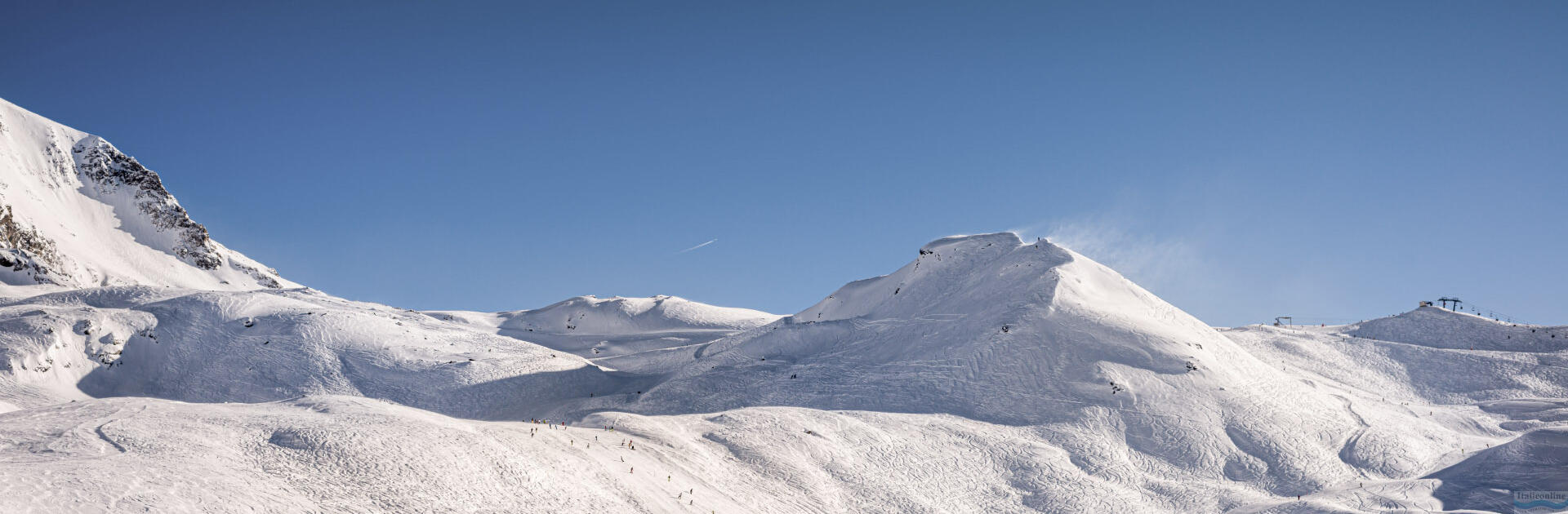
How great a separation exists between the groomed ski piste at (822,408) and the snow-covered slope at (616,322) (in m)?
5.82

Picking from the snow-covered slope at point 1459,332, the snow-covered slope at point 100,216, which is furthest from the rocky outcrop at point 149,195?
the snow-covered slope at point 1459,332

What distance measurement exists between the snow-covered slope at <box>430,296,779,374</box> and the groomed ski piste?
19.1ft

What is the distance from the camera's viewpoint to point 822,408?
40.4 metres

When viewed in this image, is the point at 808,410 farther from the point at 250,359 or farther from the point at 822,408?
the point at 250,359

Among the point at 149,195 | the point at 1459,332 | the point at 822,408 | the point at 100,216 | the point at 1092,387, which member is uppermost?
the point at 149,195

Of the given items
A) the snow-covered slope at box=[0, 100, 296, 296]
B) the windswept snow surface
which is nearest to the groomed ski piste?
the windswept snow surface

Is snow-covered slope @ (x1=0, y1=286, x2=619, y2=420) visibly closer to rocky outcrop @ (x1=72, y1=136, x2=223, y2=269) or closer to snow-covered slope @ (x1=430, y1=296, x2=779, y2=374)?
snow-covered slope @ (x1=430, y1=296, x2=779, y2=374)

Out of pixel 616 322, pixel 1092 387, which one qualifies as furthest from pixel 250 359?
pixel 616 322

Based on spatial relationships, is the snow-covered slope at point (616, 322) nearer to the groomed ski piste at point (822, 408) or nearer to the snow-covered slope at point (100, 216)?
the groomed ski piste at point (822, 408)

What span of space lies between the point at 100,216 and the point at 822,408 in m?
114

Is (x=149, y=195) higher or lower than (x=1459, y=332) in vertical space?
higher

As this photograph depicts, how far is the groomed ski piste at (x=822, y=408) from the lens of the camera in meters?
21.3

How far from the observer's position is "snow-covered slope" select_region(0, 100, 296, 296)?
314 feet

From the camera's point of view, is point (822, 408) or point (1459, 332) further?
point (1459, 332)
